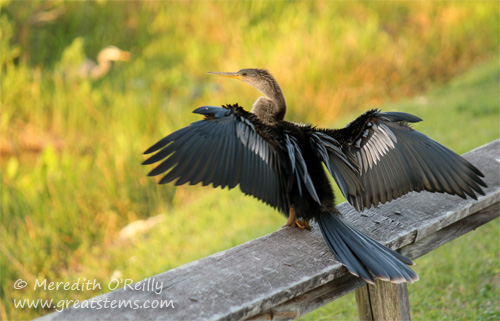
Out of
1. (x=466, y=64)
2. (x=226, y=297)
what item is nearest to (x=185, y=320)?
(x=226, y=297)

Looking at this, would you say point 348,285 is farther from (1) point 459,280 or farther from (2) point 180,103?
(2) point 180,103

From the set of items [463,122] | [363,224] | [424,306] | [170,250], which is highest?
[463,122]

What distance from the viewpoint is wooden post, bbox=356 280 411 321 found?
213cm

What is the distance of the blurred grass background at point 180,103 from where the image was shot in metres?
4.31

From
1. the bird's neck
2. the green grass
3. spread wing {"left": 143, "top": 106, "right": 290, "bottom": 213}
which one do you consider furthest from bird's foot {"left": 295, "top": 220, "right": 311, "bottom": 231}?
the green grass

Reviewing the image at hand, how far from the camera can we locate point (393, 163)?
2.31m

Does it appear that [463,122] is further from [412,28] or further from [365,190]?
[365,190]

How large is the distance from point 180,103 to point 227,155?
15.3 ft

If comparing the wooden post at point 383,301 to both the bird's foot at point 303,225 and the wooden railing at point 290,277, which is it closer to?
the wooden railing at point 290,277

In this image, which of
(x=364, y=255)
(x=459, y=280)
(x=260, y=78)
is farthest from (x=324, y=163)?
(x=459, y=280)

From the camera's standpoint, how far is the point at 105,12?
27.3 feet

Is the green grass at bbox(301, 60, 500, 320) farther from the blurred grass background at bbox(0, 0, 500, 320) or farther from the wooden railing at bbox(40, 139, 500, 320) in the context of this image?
the wooden railing at bbox(40, 139, 500, 320)

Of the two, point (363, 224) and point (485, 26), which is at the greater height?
point (485, 26)

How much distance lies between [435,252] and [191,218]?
2018mm
